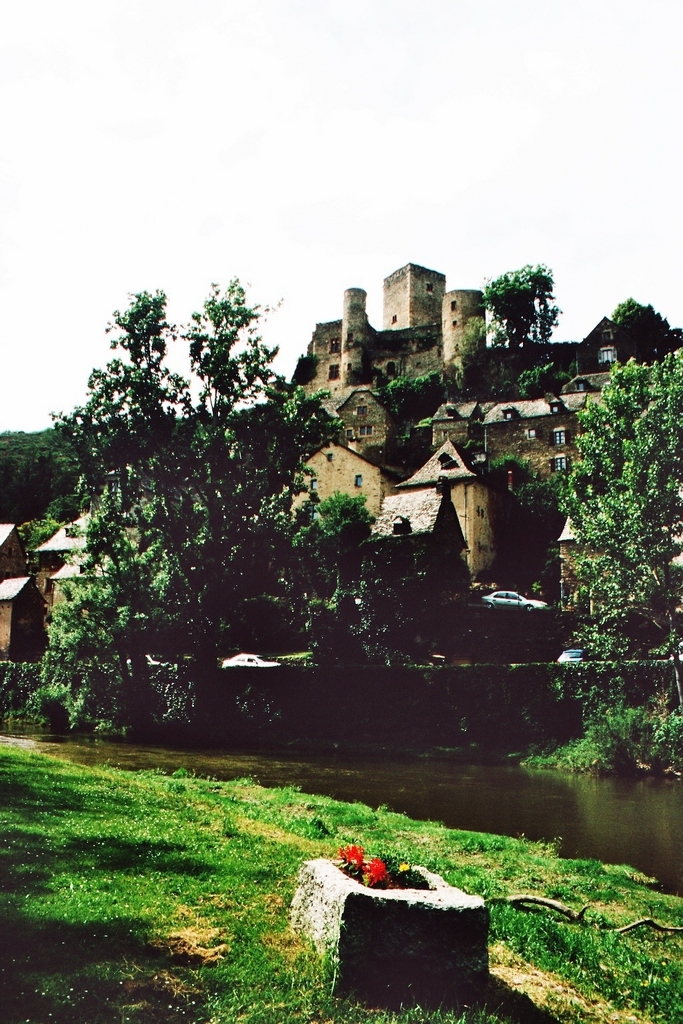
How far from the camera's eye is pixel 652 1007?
6.82 meters

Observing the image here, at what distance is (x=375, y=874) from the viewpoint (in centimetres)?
625

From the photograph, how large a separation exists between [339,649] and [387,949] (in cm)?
3545

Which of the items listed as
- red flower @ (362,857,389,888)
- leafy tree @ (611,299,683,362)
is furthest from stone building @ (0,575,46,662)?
leafy tree @ (611,299,683,362)

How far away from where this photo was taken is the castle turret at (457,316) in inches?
3474

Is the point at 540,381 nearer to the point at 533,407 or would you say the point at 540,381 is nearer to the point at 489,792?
the point at 533,407

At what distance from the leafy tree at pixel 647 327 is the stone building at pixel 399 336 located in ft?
52.1

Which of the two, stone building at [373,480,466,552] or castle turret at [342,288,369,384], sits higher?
castle turret at [342,288,369,384]

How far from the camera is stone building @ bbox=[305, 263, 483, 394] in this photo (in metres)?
89.2

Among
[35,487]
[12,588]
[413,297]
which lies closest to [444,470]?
[12,588]

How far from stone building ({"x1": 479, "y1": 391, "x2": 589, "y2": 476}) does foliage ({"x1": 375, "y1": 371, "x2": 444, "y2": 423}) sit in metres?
13.9

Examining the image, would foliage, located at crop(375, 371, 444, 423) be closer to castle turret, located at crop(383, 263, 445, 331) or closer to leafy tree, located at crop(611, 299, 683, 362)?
castle turret, located at crop(383, 263, 445, 331)

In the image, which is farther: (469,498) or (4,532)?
(4,532)

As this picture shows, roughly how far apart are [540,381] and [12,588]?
176 ft

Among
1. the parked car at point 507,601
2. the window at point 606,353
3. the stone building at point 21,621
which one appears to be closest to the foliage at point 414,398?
the window at point 606,353
